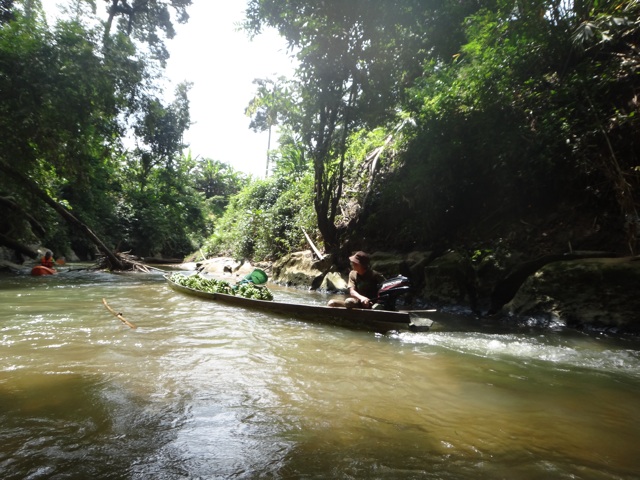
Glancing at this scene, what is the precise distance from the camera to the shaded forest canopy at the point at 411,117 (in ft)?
21.0

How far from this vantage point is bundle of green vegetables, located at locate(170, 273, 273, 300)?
280 inches

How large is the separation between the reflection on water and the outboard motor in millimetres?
575

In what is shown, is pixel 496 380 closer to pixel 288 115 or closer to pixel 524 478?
pixel 524 478

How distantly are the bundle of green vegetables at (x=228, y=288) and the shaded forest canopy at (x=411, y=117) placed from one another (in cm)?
413

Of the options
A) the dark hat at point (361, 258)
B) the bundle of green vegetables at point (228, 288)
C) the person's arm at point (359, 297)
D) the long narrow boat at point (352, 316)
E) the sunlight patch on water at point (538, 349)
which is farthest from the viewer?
the bundle of green vegetables at point (228, 288)

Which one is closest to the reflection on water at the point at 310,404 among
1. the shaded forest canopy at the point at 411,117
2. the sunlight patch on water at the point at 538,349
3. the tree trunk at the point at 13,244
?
the sunlight patch on water at the point at 538,349

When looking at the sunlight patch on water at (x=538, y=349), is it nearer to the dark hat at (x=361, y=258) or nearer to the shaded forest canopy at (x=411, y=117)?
the dark hat at (x=361, y=258)

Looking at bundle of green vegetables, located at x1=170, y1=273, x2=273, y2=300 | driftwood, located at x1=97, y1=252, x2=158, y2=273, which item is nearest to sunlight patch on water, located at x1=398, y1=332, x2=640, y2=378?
bundle of green vegetables, located at x1=170, y1=273, x2=273, y2=300

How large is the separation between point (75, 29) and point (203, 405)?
12.7 meters

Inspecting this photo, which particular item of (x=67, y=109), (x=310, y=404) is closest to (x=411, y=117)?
(x=310, y=404)

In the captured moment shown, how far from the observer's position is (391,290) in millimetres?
5234

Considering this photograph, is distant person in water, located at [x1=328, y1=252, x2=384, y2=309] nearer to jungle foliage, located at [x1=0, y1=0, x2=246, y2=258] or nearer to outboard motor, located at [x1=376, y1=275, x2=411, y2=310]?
outboard motor, located at [x1=376, y1=275, x2=411, y2=310]

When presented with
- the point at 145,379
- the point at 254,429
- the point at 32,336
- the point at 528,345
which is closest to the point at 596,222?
the point at 528,345

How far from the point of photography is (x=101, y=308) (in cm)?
638
